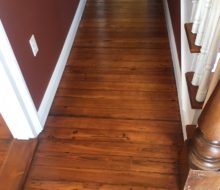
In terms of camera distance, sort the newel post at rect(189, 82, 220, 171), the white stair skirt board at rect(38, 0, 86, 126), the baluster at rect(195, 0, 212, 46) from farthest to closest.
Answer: the white stair skirt board at rect(38, 0, 86, 126) → the baluster at rect(195, 0, 212, 46) → the newel post at rect(189, 82, 220, 171)

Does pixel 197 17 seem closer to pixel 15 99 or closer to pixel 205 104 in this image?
pixel 205 104

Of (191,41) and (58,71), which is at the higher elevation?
(191,41)

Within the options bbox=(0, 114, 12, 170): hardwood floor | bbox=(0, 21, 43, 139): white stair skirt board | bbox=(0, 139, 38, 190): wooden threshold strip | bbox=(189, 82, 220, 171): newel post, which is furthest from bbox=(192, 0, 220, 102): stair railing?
bbox=(0, 114, 12, 170): hardwood floor

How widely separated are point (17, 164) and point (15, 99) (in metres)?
0.44

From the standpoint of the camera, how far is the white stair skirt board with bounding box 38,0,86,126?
1.83 meters

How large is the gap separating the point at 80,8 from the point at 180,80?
1471 mm

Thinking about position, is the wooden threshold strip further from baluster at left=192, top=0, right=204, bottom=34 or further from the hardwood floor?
baluster at left=192, top=0, right=204, bottom=34

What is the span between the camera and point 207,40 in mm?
1218

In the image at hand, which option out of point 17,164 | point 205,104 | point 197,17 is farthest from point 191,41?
point 17,164

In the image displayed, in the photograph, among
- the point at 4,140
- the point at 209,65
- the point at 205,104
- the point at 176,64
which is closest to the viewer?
the point at 205,104

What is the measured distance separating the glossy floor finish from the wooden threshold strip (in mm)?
48

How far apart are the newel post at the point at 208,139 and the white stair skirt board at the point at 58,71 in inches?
41.6

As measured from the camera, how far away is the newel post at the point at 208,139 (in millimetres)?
975

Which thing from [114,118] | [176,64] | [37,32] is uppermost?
[37,32]
